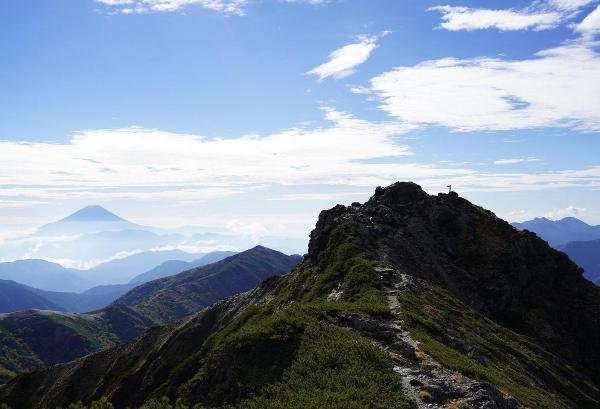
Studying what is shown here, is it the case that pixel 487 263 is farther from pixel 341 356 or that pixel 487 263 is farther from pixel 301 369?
pixel 301 369

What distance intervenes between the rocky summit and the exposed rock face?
1.32ft

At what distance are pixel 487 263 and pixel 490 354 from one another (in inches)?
2495

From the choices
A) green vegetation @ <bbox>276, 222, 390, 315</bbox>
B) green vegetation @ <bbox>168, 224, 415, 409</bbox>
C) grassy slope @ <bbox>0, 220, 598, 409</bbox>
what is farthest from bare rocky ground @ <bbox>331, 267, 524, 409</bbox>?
green vegetation @ <bbox>276, 222, 390, 315</bbox>

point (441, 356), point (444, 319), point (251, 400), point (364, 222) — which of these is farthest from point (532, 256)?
point (251, 400)

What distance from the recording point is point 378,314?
183ft

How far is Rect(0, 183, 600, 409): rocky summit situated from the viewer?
36656 mm

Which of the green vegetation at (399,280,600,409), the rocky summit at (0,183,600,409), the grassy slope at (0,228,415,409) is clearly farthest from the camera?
the green vegetation at (399,280,600,409)

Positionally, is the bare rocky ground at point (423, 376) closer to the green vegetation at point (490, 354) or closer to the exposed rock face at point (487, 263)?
the green vegetation at point (490, 354)

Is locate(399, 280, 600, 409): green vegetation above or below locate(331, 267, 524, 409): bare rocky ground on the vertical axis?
below

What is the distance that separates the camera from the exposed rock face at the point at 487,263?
10450 cm

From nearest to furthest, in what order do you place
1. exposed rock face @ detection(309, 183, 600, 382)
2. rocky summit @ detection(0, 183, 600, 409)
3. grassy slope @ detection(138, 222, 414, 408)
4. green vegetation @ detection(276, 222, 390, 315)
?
grassy slope @ detection(138, 222, 414, 408) → rocky summit @ detection(0, 183, 600, 409) → green vegetation @ detection(276, 222, 390, 315) → exposed rock face @ detection(309, 183, 600, 382)

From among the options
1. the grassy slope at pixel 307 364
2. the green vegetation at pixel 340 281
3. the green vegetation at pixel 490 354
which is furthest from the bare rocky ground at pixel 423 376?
the green vegetation at pixel 340 281

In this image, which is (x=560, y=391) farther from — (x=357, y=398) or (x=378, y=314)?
(x=357, y=398)

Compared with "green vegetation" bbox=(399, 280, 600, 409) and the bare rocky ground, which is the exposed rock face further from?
the bare rocky ground
